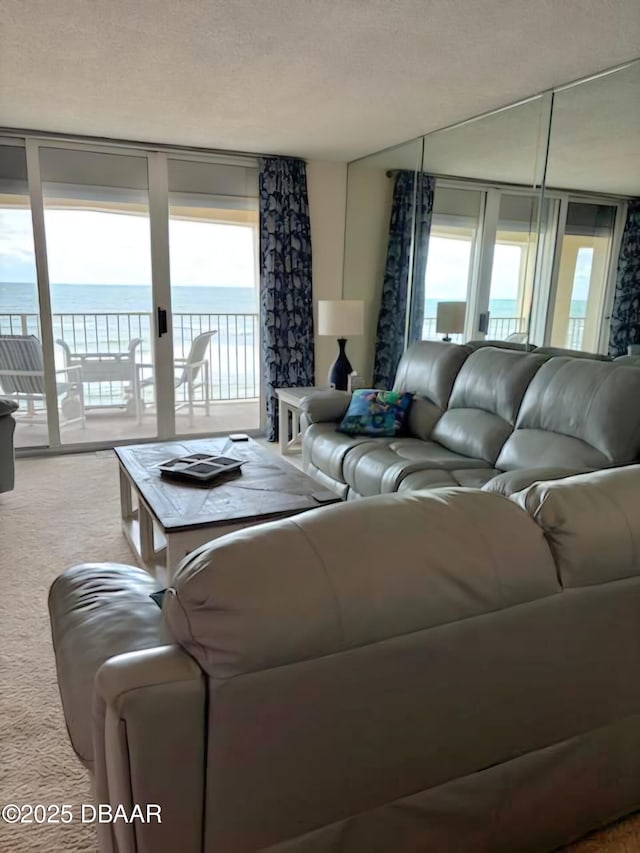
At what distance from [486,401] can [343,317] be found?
1.64 m

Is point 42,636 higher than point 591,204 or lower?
lower

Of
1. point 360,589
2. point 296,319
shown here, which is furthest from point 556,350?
point 360,589

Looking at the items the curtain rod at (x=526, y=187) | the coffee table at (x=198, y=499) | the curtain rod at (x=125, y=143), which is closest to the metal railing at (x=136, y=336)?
the curtain rod at (x=125, y=143)

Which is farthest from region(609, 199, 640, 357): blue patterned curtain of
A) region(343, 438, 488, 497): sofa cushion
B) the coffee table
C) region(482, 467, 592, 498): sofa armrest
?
the coffee table

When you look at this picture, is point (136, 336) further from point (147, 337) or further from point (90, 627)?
point (90, 627)

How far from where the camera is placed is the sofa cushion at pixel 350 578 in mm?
803

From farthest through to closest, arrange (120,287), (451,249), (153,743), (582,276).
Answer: (120,287)
(451,249)
(582,276)
(153,743)

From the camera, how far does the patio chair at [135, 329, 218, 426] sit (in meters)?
5.12

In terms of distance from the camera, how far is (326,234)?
17.2 ft

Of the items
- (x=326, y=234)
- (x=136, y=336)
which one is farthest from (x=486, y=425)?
(x=136, y=336)

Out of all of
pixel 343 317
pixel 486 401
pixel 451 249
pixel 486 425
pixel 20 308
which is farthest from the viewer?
pixel 20 308

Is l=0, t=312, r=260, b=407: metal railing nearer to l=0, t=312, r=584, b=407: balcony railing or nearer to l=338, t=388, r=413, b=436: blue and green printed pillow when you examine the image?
l=0, t=312, r=584, b=407: balcony railing

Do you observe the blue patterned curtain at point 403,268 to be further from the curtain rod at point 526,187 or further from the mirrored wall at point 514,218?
the curtain rod at point 526,187

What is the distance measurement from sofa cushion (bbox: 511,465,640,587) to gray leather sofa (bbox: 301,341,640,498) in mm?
736
